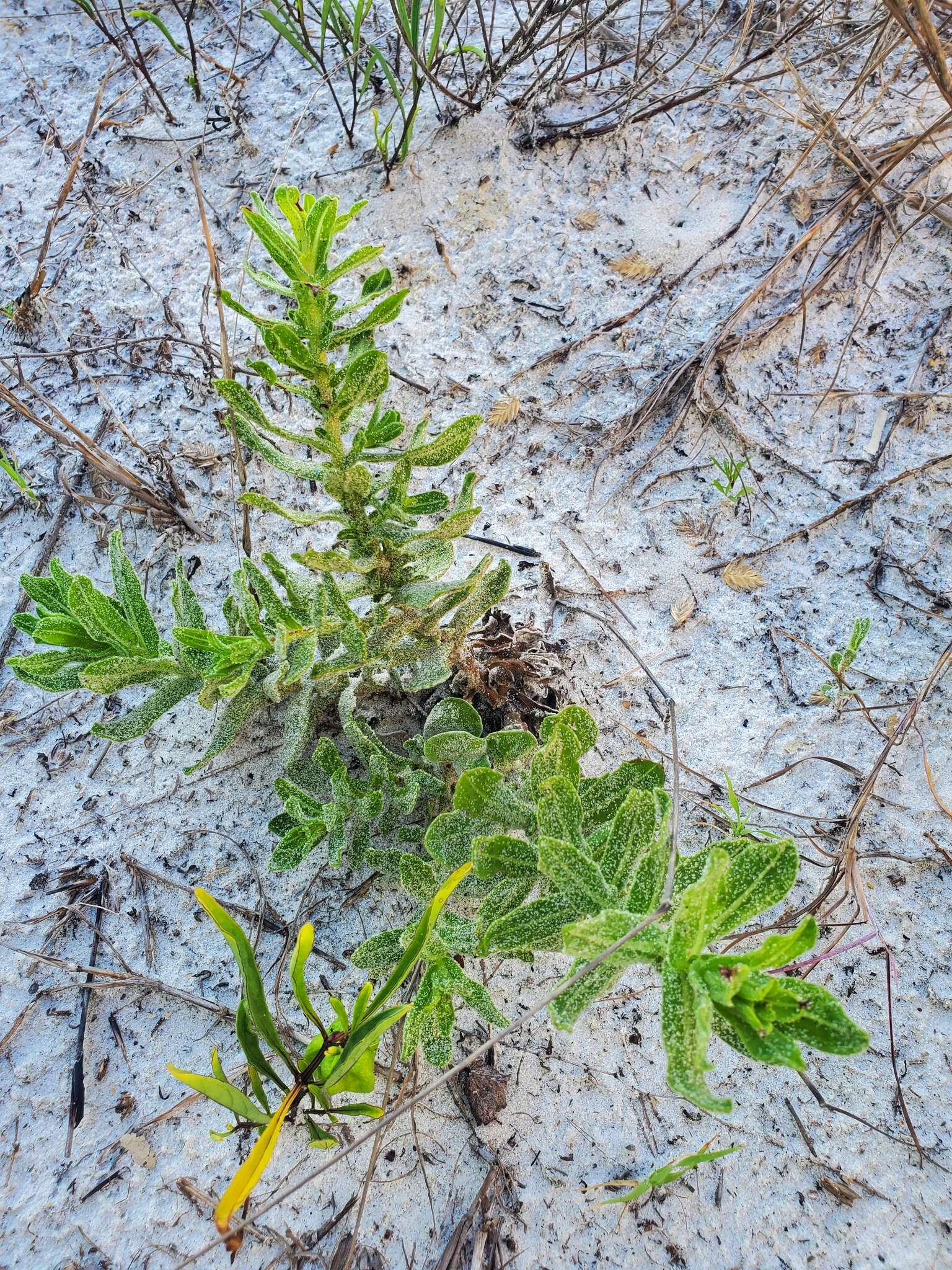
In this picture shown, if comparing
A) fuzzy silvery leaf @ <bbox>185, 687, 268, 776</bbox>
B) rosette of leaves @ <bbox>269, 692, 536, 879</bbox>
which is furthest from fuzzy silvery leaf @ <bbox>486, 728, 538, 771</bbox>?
fuzzy silvery leaf @ <bbox>185, 687, 268, 776</bbox>

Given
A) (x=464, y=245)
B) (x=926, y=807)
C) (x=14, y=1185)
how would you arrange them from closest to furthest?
(x=14, y=1185) → (x=926, y=807) → (x=464, y=245)

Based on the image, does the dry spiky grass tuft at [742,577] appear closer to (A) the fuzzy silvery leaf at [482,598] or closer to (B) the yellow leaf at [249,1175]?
(A) the fuzzy silvery leaf at [482,598]

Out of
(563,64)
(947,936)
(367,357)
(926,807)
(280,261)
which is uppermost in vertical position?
(563,64)

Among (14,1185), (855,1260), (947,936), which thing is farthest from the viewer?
(947,936)

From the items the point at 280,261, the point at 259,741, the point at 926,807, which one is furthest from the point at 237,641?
the point at 926,807

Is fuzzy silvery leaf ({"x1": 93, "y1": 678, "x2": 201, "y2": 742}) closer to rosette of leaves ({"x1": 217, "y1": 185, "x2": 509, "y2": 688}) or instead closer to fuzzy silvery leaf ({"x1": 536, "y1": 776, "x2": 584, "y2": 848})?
rosette of leaves ({"x1": 217, "y1": 185, "x2": 509, "y2": 688})

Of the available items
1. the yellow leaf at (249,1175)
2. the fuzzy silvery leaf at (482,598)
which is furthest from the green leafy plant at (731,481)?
the yellow leaf at (249,1175)

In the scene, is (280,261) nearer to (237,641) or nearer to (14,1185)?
(237,641)

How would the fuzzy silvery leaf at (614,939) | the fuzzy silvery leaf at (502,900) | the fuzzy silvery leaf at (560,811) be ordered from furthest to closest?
1. the fuzzy silvery leaf at (502,900)
2. the fuzzy silvery leaf at (560,811)
3. the fuzzy silvery leaf at (614,939)
